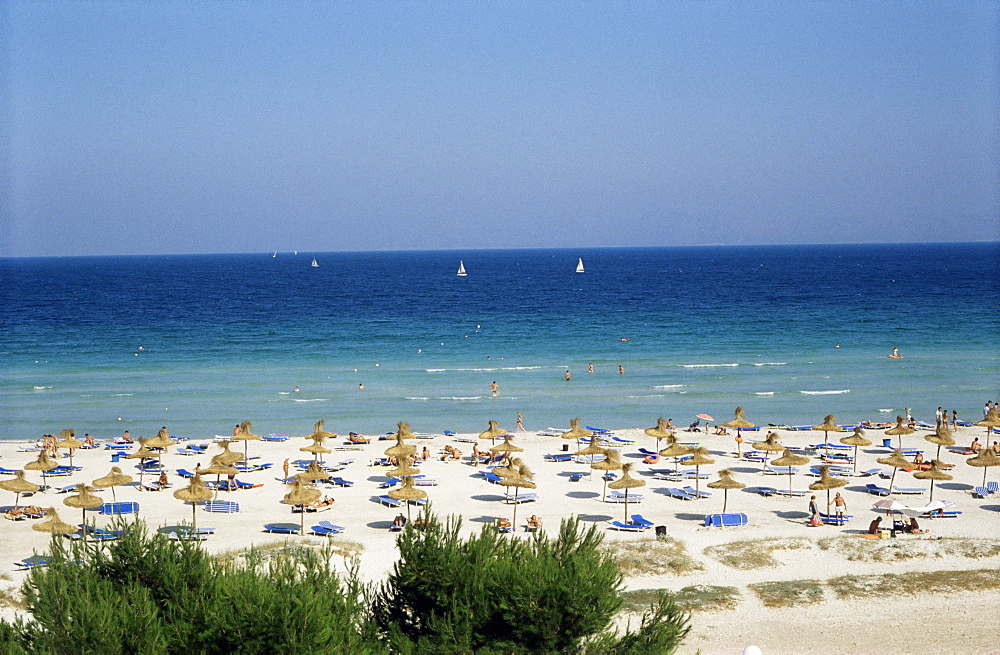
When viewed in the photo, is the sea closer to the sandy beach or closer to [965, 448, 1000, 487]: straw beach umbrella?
the sandy beach

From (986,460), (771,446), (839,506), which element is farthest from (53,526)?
(986,460)

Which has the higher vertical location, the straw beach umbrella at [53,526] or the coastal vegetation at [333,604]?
the coastal vegetation at [333,604]

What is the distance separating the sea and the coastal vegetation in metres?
25.2

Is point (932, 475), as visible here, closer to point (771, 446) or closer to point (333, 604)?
point (771, 446)

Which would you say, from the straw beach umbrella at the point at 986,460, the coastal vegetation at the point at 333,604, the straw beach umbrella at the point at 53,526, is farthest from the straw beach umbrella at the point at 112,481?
the straw beach umbrella at the point at 986,460

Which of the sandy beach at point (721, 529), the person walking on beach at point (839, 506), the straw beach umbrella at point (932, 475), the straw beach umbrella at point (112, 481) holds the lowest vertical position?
the sandy beach at point (721, 529)

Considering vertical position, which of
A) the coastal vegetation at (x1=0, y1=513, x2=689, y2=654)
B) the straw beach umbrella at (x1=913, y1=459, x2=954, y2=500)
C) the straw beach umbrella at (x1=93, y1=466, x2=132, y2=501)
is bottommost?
the straw beach umbrella at (x1=93, y1=466, x2=132, y2=501)

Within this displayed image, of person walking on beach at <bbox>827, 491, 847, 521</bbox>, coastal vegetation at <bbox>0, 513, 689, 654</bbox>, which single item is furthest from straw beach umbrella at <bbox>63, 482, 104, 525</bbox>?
person walking on beach at <bbox>827, 491, 847, 521</bbox>

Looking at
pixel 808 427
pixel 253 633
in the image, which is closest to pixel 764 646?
pixel 253 633

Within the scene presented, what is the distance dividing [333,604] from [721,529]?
562 inches

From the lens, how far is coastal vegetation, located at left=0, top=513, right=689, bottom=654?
8984 millimetres

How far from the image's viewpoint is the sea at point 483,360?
39.3 metres

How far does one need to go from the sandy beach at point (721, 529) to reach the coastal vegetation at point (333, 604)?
3.40 feet

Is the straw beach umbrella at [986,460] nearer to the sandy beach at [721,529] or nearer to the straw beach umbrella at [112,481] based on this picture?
the sandy beach at [721,529]
